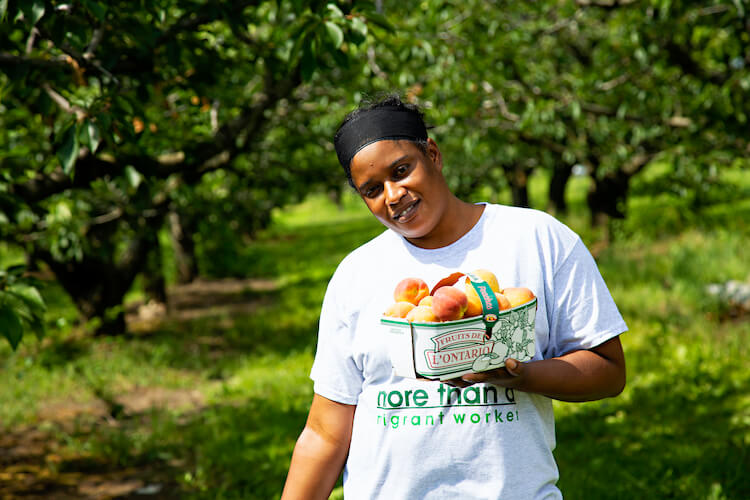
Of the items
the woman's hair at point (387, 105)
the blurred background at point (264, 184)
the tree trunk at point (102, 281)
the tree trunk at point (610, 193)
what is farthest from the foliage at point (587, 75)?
the tree trunk at point (102, 281)

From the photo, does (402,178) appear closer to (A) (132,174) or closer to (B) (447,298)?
(B) (447,298)

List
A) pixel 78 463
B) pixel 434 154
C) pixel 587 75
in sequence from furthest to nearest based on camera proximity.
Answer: pixel 587 75 < pixel 78 463 < pixel 434 154

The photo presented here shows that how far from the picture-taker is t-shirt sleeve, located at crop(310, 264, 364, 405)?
1684 millimetres

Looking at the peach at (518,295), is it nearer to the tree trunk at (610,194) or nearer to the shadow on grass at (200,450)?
the shadow on grass at (200,450)

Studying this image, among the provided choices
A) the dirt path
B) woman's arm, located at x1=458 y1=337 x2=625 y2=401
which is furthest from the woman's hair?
the dirt path

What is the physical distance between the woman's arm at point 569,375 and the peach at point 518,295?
123mm

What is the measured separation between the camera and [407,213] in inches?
62.7

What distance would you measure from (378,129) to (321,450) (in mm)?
832

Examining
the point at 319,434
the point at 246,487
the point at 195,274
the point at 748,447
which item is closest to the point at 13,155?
the point at 246,487

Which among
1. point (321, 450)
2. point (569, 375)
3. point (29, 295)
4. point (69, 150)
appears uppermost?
point (69, 150)

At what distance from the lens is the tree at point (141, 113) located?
288cm

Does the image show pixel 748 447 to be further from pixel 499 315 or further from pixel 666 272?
pixel 666 272

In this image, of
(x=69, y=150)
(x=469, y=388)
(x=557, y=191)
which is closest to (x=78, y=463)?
(x=69, y=150)

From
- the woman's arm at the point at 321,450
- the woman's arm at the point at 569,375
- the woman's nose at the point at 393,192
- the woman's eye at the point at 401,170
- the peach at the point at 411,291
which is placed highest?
the woman's eye at the point at 401,170
